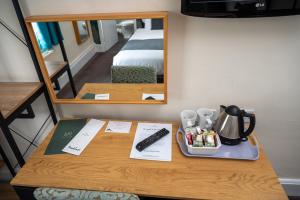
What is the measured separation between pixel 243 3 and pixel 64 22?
910 millimetres

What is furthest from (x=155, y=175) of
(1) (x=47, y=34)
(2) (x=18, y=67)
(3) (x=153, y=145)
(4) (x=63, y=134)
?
(2) (x=18, y=67)

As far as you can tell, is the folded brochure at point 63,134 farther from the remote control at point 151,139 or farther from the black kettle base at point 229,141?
the black kettle base at point 229,141

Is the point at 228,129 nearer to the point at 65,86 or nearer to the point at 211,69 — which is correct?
the point at 211,69

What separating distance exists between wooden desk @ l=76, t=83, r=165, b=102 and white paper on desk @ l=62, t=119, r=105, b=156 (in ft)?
0.66

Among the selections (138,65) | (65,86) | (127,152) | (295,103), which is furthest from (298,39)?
(65,86)

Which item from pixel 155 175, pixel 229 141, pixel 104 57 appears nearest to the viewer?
pixel 155 175

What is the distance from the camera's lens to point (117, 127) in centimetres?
131

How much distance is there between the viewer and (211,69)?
119 cm

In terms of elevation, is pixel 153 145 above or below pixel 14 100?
below

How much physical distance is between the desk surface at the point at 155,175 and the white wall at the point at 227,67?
35cm

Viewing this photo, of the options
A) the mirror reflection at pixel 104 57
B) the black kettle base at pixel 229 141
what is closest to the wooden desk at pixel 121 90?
the mirror reflection at pixel 104 57

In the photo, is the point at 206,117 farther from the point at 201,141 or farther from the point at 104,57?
the point at 104,57

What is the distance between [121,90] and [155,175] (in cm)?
57

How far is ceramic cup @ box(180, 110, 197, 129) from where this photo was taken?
1.19m
